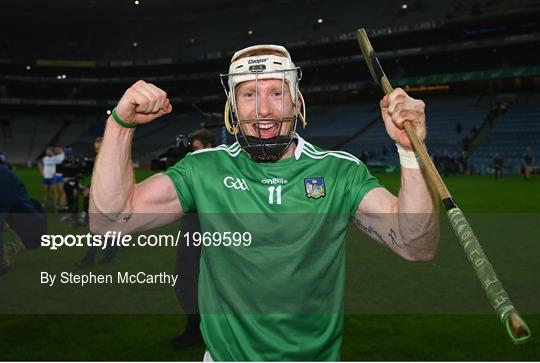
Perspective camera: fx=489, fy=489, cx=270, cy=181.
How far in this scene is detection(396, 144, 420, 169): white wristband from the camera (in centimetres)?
208

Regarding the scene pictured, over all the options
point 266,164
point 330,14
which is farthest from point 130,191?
point 330,14

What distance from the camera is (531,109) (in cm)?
3775

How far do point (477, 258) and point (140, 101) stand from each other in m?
1.45

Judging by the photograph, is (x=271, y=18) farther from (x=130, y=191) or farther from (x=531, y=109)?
(x=130, y=191)

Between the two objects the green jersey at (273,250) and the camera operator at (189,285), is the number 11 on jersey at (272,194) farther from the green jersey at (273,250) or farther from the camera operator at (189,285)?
the camera operator at (189,285)

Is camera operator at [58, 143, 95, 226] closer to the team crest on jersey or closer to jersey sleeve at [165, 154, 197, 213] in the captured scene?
jersey sleeve at [165, 154, 197, 213]

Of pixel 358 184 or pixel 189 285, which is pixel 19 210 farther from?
pixel 358 184

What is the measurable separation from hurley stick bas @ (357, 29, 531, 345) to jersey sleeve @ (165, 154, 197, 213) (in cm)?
100

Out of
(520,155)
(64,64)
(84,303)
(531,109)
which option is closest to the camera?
(84,303)

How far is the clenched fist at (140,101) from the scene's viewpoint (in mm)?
1951

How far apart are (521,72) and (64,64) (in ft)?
149

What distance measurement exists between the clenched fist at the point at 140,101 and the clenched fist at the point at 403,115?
37.7 inches

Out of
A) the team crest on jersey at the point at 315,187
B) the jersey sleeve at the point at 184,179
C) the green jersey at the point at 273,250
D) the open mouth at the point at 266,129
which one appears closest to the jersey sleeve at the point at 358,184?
the green jersey at the point at 273,250

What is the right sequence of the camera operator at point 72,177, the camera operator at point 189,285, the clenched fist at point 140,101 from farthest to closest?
the camera operator at point 72,177 < the camera operator at point 189,285 < the clenched fist at point 140,101
